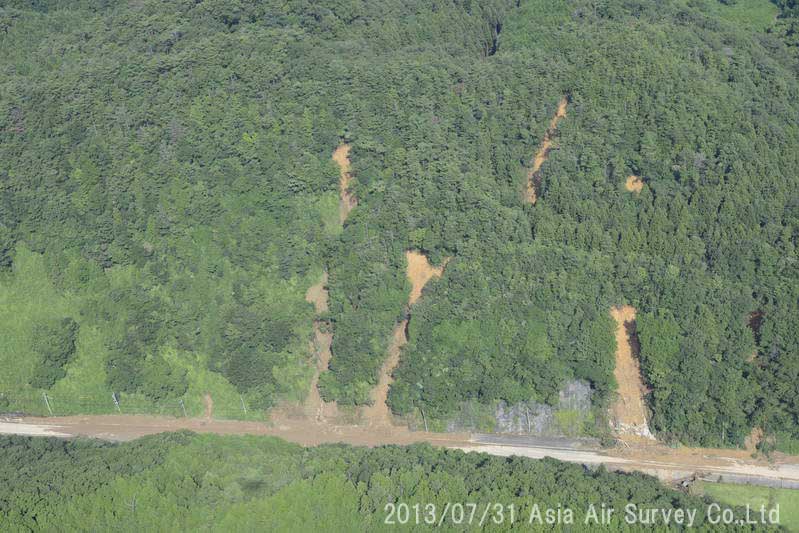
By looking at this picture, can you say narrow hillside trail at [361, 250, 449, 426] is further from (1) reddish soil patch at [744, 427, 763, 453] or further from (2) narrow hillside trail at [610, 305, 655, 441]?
(1) reddish soil patch at [744, 427, 763, 453]

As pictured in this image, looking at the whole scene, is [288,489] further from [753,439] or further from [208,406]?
[753,439]

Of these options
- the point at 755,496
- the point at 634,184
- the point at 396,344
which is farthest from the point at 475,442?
the point at 634,184

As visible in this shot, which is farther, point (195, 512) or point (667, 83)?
point (667, 83)

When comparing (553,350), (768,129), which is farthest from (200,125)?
(768,129)

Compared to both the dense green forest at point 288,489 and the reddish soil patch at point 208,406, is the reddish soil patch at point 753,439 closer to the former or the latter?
the dense green forest at point 288,489

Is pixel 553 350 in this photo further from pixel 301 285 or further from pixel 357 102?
pixel 357 102

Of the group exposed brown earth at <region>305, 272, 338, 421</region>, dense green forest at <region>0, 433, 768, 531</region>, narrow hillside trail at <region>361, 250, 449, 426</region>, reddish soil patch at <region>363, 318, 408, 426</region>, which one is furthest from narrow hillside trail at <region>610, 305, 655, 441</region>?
exposed brown earth at <region>305, 272, 338, 421</region>

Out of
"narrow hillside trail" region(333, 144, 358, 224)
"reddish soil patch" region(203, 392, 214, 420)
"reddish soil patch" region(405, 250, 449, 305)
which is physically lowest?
"reddish soil patch" region(203, 392, 214, 420)

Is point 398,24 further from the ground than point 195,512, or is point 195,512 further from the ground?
point 398,24

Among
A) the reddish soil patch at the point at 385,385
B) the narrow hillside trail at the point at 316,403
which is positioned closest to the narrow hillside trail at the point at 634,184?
Answer: the reddish soil patch at the point at 385,385
